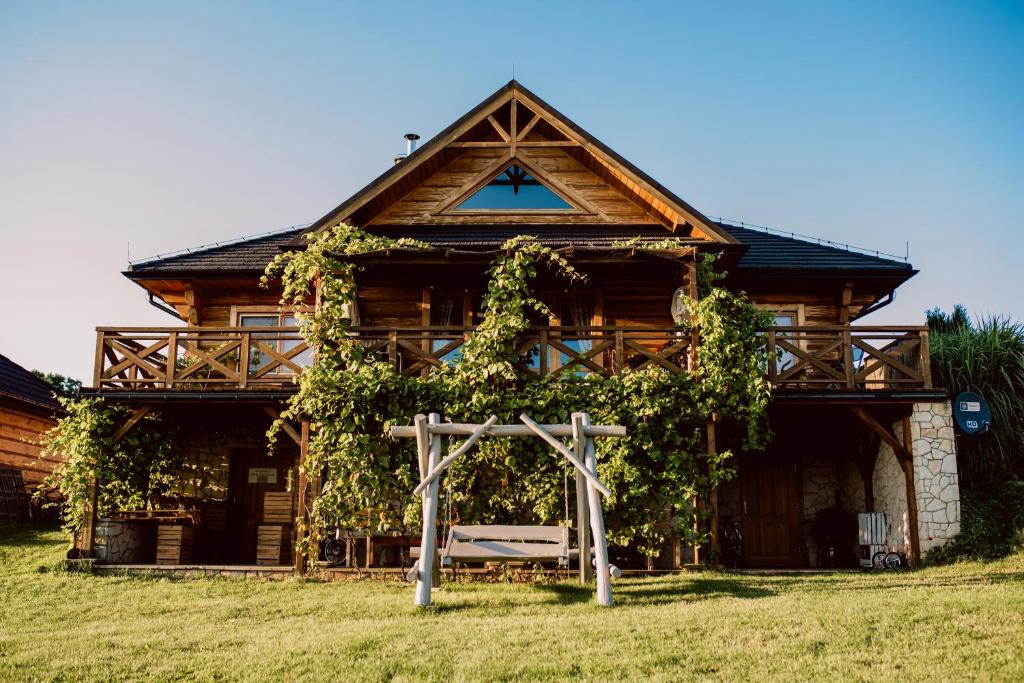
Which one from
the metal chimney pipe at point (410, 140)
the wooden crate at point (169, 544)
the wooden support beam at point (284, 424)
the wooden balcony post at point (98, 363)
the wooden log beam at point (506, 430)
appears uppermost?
the metal chimney pipe at point (410, 140)

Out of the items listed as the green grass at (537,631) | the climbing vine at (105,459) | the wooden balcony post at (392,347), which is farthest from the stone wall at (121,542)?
the wooden balcony post at (392,347)

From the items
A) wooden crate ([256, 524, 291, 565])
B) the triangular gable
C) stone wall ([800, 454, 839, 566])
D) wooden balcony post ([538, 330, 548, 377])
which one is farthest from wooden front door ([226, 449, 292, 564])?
stone wall ([800, 454, 839, 566])

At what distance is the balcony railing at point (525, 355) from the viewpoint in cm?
1343

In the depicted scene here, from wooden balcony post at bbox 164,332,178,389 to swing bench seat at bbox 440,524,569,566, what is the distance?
5753mm

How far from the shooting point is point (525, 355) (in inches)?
554

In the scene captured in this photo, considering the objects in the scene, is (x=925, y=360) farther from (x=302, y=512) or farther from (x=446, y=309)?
(x=302, y=512)

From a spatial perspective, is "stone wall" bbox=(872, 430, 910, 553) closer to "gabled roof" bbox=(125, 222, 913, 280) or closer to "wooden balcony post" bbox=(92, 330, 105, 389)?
"gabled roof" bbox=(125, 222, 913, 280)

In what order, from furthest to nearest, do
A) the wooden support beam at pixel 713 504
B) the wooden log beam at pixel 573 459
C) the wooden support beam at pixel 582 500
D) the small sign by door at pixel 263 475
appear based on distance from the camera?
the small sign by door at pixel 263 475
the wooden support beam at pixel 713 504
the wooden support beam at pixel 582 500
the wooden log beam at pixel 573 459

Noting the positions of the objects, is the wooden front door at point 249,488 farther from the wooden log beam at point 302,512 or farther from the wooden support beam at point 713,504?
the wooden support beam at point 713,504

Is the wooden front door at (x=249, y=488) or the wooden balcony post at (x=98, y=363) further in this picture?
the wooden front door at (x=249, y=488)

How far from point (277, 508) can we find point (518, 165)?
21.7 feet

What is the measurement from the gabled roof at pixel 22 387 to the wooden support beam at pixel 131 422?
253 inches

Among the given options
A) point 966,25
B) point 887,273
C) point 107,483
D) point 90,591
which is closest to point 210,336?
point 107,483

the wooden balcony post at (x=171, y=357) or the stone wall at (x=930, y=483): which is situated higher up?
the wooden balcony post at (x=171, y=357)
